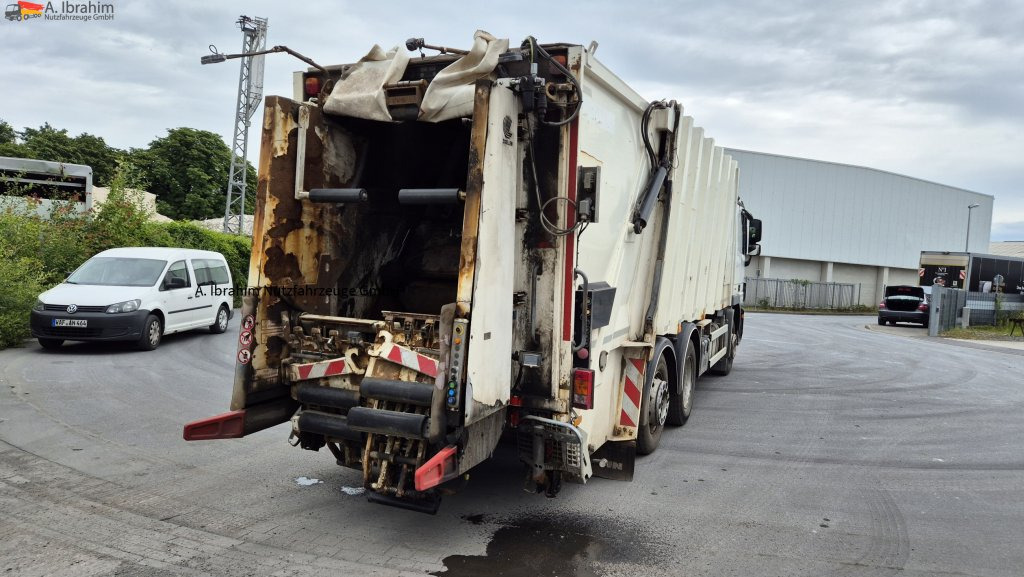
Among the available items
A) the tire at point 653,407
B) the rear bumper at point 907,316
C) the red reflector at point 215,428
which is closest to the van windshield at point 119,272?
the red reflector at point 215,428

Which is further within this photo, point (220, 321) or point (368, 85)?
point (220, 321)

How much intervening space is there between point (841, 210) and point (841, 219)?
559 mm

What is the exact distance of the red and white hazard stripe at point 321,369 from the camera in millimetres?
4539

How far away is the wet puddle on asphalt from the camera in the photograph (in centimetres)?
404

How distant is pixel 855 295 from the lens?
43531mm

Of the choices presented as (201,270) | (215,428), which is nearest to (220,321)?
(201,270)

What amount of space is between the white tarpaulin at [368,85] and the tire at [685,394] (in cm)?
414

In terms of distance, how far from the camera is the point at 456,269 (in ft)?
18.4

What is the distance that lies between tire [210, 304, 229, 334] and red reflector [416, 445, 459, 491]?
11091mm

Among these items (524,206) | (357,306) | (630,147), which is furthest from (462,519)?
(630,147)

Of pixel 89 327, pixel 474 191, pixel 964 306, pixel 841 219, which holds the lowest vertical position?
pixel 89 327

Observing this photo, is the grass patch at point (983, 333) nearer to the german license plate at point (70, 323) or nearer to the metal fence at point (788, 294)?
the metal fence at point (788, 294)

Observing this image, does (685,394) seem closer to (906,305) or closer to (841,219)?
(906,305)

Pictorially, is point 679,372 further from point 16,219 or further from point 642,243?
point 16,219
